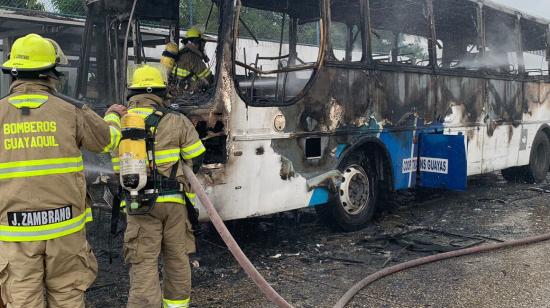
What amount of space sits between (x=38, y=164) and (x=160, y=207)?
0.99 meters

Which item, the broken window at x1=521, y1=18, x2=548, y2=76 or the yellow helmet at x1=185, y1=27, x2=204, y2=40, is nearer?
the yellow helmet at x1=185, y1=27, x2=204, y2=40

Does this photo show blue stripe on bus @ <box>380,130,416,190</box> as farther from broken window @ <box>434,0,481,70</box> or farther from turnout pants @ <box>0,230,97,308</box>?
turnout pants @ <box>0,230,97,308</box>

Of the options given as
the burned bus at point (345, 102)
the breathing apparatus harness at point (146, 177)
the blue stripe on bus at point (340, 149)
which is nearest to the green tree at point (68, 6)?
the burned bus at point (345, 102)

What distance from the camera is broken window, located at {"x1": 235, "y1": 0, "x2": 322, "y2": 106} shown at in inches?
187

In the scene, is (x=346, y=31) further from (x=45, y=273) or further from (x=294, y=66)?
(x=45, y=273)

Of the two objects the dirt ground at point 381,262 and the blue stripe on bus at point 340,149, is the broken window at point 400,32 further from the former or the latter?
the dirt ground at point 381,262

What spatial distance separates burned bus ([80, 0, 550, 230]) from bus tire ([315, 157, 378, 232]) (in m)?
0.02

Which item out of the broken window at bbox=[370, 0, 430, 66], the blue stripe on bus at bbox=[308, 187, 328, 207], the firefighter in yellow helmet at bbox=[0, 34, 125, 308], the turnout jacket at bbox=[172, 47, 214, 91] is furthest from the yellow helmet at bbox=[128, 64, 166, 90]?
the broken window at bbox=[370, 0, 430, 66]

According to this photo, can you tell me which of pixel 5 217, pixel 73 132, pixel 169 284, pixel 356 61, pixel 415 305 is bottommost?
pixel 415 305

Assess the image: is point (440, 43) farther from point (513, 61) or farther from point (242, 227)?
point (242, 227)

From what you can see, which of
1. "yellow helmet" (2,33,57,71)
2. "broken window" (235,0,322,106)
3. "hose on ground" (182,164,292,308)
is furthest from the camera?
"broken window" (235,0,322,106)

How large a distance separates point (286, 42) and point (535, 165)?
19.1ft

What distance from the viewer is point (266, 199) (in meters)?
4.76

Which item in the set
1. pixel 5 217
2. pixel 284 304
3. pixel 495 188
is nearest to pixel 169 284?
pixel 284 304
